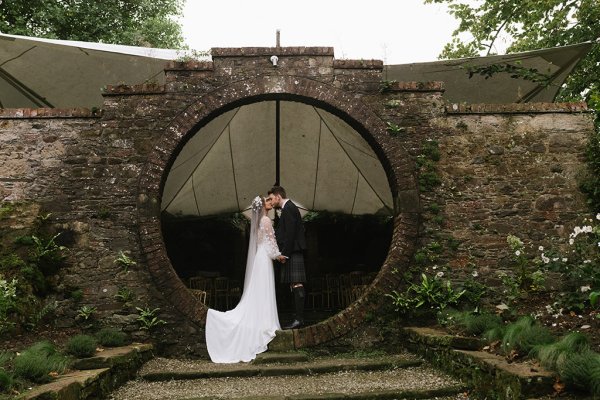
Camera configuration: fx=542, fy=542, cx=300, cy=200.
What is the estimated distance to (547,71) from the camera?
7.97 metres

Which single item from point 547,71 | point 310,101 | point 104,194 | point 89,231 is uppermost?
point 547,71

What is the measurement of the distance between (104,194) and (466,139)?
4.65 metres

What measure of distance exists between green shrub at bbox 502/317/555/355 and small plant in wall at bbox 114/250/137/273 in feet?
14.0

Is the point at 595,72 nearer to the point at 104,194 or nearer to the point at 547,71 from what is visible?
the point at 547,71

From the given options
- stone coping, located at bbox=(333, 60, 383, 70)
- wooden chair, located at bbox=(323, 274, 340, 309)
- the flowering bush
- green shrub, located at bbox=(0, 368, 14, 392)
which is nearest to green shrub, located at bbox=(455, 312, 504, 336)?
the flowering bush

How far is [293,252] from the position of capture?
22.5ft

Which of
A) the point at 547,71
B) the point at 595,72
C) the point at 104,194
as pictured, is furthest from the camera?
the point at 595,72

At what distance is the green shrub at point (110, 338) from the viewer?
583 centimetres

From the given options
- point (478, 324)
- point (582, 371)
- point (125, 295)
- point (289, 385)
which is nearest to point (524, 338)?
point (582, 371)

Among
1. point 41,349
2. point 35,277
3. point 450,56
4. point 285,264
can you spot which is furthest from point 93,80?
point 450,56

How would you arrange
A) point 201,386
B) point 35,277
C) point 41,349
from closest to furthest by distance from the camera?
point 41,349 < point 201,386 < point 35,277

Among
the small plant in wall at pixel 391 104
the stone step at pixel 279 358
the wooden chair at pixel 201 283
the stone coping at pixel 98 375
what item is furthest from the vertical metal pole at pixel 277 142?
the stone coping at pixel 98 375

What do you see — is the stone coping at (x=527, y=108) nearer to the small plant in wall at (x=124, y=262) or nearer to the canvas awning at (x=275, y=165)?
the canvas awning at (x=275, y=165)

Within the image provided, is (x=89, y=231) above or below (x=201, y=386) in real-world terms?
above
